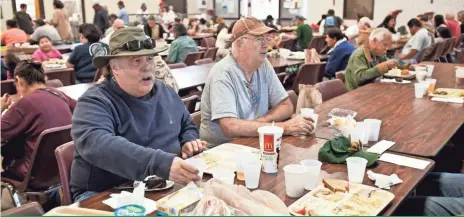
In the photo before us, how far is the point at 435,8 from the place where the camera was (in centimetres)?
1258

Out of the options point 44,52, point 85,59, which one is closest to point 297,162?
point 85,59

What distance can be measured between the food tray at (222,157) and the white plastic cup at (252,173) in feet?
0.50

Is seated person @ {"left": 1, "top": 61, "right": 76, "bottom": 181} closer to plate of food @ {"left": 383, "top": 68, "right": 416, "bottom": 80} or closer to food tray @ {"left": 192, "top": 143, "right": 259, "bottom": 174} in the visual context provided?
food tray @ {"left": 192, "top": 143, "right": 259, "bottom": 174}

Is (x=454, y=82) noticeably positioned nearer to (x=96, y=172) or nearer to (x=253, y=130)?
(x=253, y=130)

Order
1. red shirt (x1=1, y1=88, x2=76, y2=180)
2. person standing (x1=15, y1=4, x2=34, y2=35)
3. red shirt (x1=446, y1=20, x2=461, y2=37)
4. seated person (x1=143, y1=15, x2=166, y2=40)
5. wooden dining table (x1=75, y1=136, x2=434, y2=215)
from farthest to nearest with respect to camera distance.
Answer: person standing (x1=15, y1=4, x2=34, y2=35) → red shirt (x1=446, y1=20, x2=461, y2=37) → seated person (x1=143, y1=15, x2=166, y2=40) → red shirt (x1=1, y1=88, x2=76, y2=180) → wooden dining table (x1=75, y1=136, x2=434, y2=215)

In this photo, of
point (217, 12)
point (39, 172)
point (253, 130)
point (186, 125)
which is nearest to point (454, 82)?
point (253, 130)

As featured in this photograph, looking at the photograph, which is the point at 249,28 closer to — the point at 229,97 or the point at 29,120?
the point at 229,97

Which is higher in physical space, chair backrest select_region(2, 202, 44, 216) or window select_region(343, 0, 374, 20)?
window select_region(343, 0, 374, 20)

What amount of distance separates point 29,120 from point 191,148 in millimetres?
1223

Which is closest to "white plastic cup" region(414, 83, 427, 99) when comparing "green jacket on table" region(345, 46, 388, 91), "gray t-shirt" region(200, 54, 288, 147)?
"green jacket on table" region(345, 46, 388, 91)

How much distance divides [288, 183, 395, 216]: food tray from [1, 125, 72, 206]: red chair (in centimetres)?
152

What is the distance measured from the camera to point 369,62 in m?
4.29

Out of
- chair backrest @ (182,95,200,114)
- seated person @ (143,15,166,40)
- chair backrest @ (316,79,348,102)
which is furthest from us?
seated person @ (143,15,166,40)

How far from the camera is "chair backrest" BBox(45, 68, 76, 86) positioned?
4.91 meters
